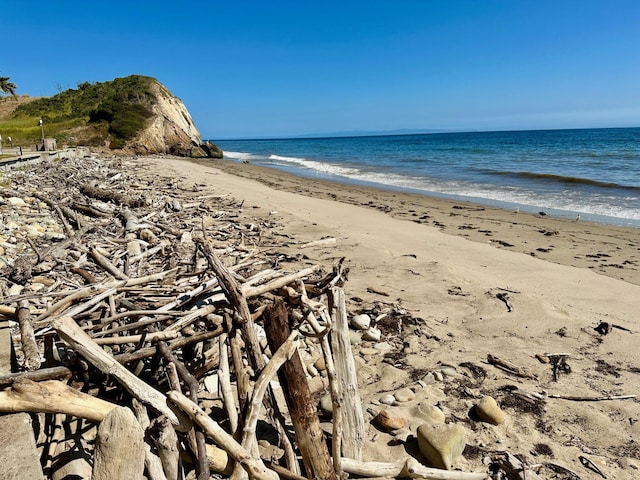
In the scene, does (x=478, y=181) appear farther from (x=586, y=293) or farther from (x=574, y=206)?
(x=586, y=293)

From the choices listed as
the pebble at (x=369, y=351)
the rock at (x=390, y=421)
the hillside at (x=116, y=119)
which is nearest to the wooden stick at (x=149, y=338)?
the rock at (x=390, y=421)

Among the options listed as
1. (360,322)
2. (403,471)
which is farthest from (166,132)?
(403,471)

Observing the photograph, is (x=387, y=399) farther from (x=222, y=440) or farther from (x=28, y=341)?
(x=28, y=341)

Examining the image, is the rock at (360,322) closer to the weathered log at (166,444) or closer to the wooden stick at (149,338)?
the wooden stick at (149,338)

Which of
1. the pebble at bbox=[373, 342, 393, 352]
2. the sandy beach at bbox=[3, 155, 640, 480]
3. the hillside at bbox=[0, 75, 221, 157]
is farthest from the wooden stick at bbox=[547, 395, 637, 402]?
the hillside at bbox=[0, 75, 221, 157]

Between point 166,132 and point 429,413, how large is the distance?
4523cm

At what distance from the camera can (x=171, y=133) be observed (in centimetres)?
4372

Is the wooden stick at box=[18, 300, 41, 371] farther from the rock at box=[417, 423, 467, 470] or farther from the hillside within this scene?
the hillside

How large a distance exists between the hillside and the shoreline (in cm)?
2996

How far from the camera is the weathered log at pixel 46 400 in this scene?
184 centimetres

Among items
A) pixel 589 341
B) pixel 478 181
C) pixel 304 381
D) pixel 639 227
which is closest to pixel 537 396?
pixel 589 341

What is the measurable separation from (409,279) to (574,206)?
11.1 m

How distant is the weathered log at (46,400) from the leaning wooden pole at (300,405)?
90 cm

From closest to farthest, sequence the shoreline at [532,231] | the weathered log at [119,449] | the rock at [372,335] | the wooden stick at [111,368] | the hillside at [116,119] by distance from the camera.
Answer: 1. the weathered log at [119,449]
2. the wooden stick at [111,368]
3. the rock at [372,335]
4. the shoreline at [532,231]
5. the hillside at [116,119]
